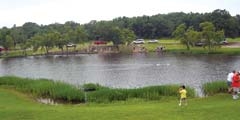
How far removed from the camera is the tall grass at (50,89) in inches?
1513

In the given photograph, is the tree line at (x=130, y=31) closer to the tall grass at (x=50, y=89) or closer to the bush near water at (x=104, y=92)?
the tall grass at (x=50, y=89)

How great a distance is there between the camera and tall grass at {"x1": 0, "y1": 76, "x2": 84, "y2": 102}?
38.4 metres

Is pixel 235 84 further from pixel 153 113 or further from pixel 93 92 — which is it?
pixel 93 92

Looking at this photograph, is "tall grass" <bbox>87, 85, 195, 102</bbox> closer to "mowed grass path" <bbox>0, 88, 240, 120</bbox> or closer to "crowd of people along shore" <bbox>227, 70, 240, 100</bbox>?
"mowed grass path" <bbox>0, 88, 240, 120</bbox>

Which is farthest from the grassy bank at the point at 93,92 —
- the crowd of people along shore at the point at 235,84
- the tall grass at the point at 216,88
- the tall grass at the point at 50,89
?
the crowd of people along shore at the point at 235,84

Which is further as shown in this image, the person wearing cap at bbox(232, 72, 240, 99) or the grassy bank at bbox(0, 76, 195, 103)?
the grassy bank at bbox(0, 76, 195, 103)

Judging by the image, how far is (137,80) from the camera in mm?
63125

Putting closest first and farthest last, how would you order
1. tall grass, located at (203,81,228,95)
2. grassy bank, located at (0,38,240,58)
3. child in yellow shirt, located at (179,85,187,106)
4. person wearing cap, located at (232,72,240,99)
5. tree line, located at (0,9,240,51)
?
child in yellow shirt, located at (179,85,187,106) → person wearing cap, located at (232,72,240,99) → tall grass, located at (203,81,228,95) → grassy bank, located at (0,38,240,58) → tree line, located at (0,9,240,51)

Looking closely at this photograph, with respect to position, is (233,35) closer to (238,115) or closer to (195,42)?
(195,42)

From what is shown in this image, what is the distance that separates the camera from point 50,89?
40938 mm

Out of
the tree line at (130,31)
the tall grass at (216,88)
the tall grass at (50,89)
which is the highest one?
the tree line at (130,31)

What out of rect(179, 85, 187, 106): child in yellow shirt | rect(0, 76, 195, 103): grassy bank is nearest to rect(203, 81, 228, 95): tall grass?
rect(0, 76, 195, 103): grassy bank

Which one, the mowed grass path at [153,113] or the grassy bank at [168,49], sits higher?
the mowed grass path at [153,113]

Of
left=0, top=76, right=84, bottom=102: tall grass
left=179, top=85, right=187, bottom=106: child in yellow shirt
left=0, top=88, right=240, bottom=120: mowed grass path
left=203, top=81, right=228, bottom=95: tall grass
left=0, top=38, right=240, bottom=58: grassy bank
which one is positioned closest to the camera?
left=0, top=88, right=240, bottom=120: mowed grass path
